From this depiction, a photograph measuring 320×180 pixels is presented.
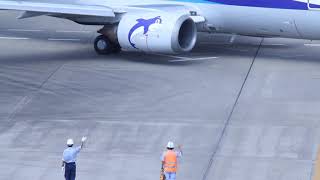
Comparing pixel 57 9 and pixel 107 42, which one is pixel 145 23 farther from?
pixel 57 9

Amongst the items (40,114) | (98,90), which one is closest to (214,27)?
(98,90)

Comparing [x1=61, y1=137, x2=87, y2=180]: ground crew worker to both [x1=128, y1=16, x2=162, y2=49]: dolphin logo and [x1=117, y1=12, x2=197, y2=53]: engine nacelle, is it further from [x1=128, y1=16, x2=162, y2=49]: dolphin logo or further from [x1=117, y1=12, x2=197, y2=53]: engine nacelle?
[x1=128, y1=16, x2=162, y2=49]: dolphin logo

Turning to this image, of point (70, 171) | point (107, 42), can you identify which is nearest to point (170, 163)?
point (70, 171)

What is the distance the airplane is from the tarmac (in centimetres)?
72

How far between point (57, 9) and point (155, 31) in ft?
9.46

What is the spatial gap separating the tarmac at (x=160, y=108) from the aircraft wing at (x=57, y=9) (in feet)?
4.86

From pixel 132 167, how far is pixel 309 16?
9.62 m

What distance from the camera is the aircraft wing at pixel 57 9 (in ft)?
84.7

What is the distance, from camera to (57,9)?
2622 centimetres

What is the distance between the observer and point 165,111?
868 inches

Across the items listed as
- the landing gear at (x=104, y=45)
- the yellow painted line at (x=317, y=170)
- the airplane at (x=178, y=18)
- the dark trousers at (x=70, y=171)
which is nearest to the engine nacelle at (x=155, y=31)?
the airplane at (x=178, y=18)

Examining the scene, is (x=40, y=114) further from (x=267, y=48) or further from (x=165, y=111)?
(x=267, y=48)

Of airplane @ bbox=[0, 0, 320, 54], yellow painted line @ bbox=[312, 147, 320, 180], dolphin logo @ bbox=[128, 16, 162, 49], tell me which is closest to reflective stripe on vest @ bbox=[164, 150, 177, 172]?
yellow painted line @ bbox=[312, 147, 320, 180]

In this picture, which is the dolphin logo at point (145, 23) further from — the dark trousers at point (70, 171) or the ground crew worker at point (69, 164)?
the dark trousers at point (70, 171)
